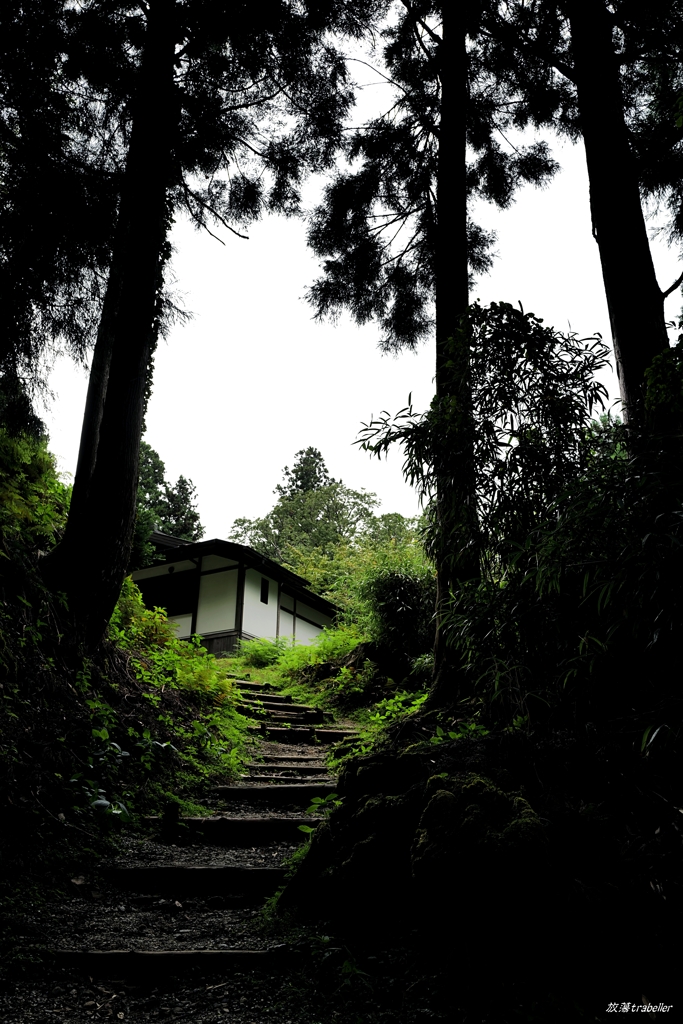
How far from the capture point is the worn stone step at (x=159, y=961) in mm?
2285

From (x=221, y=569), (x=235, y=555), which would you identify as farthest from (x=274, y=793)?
(x=221, y=569)

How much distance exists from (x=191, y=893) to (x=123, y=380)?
4.29 m

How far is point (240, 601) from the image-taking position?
1738 cm

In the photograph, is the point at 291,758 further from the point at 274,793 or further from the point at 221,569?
the point at 221,569

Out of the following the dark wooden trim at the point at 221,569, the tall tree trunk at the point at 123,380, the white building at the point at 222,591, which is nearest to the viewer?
the tall tree trunk at the point at 123,380

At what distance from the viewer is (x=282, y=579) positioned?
18719mm

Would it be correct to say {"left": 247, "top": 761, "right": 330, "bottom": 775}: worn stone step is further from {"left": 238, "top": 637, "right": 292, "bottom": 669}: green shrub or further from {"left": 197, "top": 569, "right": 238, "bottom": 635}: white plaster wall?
{"left": 197, "top": 569, "right": 238, "bottom": 635}: white plaster wall

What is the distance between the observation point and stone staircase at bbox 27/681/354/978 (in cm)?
231

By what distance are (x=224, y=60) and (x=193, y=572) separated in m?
13.9

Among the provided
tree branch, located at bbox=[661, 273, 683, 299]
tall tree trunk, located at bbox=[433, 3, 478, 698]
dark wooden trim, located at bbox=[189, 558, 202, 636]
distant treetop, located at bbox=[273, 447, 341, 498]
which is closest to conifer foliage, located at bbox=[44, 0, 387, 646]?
tall tree trunk, located at bbox=[433, 3, 478, 698]

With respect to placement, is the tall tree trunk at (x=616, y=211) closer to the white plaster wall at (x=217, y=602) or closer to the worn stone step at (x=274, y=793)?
the worn stone step at (x=274, y=793)

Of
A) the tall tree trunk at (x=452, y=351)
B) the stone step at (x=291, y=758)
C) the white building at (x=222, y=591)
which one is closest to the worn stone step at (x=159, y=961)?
the tall tree trunk at (x=452, y=351)

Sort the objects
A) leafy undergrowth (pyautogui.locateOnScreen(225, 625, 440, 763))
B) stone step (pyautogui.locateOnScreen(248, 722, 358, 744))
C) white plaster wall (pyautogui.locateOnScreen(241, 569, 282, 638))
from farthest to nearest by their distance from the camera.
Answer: white plaster wall (pyautogui.locateOnScreen(241, 569, 282, 638)) < leafy undergrowth (pyautogui.locateOnScreen(225, 625, 440, 763)) < stone step (pyautogui.locateOnScreen(248, 722, 358, 744))

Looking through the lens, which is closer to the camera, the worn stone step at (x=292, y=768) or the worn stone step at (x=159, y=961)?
the worn stone step at (x=159, y=961)
